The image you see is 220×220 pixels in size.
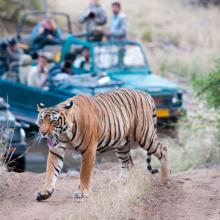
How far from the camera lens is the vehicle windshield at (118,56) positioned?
16219 millimetres

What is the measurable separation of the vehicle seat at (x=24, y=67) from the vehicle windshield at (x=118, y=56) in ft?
4.53

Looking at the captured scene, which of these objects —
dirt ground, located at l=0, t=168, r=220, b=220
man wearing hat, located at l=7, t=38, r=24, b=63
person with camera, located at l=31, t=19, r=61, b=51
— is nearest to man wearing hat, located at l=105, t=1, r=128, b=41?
person with camera, located at l=31, t=19, r=61, b=51

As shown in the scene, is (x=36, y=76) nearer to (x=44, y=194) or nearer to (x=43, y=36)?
(x=43, y=36)

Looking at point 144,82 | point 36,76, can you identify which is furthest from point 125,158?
point 36,76

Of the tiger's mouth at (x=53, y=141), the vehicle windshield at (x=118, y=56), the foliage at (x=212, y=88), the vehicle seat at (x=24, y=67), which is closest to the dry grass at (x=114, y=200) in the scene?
the tiger's mouth at (x=53, y=141)

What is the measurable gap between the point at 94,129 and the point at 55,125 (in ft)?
2.02

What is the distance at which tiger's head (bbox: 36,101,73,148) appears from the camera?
826cm

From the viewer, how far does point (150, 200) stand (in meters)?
8.81

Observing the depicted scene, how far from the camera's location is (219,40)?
25.9 meters

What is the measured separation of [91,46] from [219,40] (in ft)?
34.6

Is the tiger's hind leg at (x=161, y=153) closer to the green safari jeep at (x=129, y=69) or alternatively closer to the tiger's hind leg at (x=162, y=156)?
the tiger's hind leg at (x=162, y=156)

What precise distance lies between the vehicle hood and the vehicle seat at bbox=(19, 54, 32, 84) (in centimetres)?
164

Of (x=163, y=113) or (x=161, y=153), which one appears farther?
(x=163, y=113)

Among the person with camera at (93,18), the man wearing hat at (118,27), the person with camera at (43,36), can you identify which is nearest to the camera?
the man wearing hat at (118,27)
